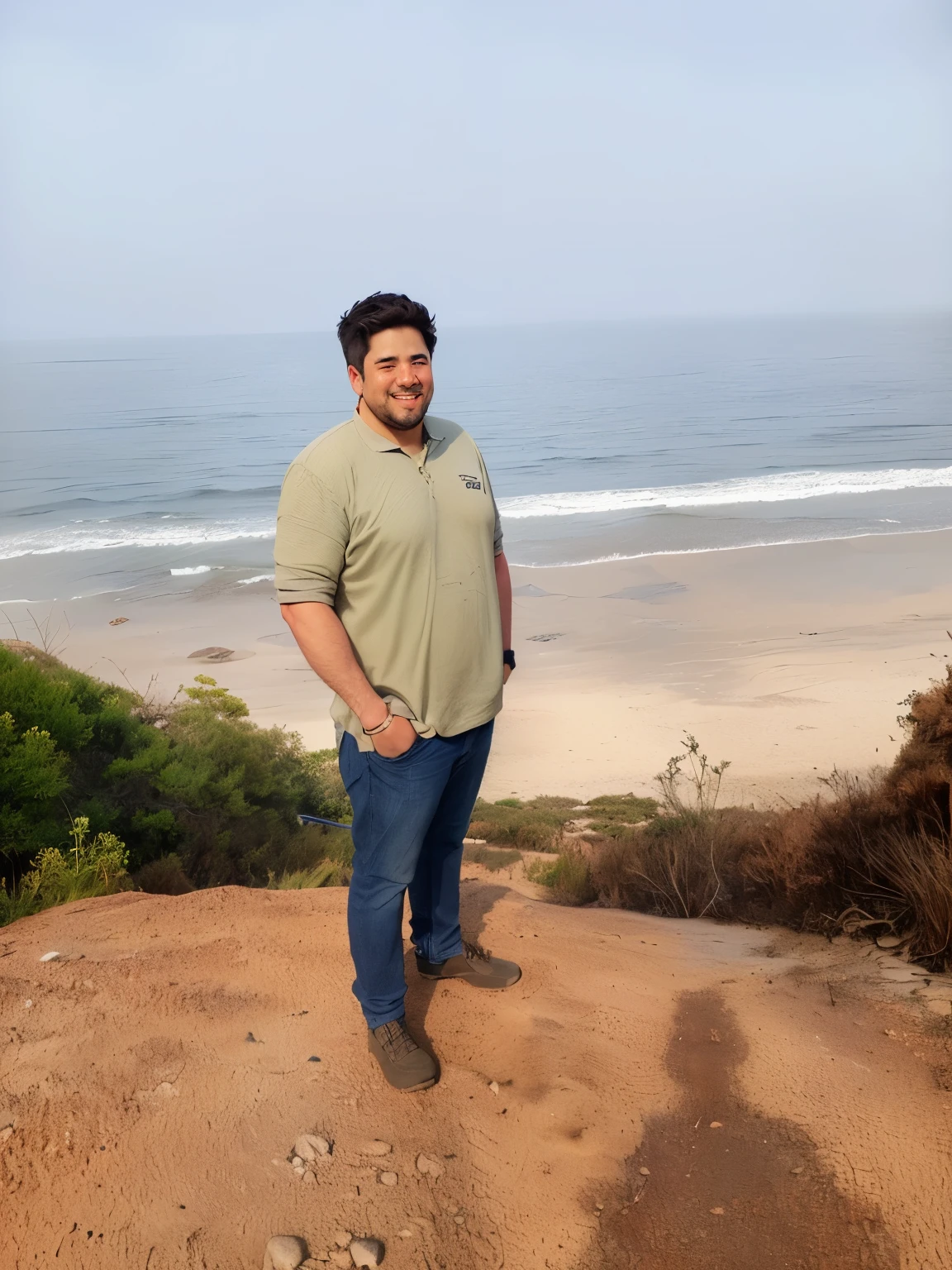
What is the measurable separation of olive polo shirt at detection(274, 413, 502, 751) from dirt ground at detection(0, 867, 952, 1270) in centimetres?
109

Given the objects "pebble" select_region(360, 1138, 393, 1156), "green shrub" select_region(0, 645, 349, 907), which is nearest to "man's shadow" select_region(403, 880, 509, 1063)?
"pebble" select_region(360, 1138, 393, 1156)

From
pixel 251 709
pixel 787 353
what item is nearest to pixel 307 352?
pixel 787 353

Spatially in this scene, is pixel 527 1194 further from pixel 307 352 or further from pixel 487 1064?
pixel 307 352

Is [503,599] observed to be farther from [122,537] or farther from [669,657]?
[122,537]

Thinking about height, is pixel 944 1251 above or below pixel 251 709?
above

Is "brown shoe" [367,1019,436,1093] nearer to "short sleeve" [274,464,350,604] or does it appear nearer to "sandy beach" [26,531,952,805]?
"short sleeve" [274,464,350,604]

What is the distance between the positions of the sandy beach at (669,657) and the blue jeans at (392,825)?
608cm

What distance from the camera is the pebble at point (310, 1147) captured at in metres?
2.69

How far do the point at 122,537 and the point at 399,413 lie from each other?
2775 cm

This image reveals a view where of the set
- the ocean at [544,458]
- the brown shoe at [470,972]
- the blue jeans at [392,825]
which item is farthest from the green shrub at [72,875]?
the ocean at [544,458]

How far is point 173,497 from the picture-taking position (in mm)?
34656

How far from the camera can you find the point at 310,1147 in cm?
271

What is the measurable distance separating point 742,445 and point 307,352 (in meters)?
91.3

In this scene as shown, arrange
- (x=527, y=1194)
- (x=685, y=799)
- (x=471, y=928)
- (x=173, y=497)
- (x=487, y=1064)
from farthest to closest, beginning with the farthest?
1. (x=173, y=497)
2. (x=685, y=799)
3. (x=471, y=928)
4. (x=487, y=1064)
5. (x=527, y=1194)
